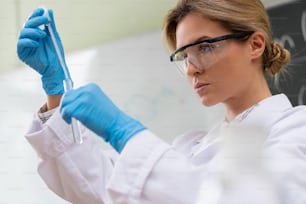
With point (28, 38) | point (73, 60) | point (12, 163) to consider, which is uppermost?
point (28, 38)

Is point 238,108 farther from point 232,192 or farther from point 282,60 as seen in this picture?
point 232,192

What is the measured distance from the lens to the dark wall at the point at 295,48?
1185 millimetres

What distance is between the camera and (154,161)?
54cm

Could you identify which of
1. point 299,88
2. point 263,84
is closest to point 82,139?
point 263,84

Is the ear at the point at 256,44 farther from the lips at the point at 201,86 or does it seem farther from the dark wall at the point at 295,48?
the dark wall at the point at 295,48

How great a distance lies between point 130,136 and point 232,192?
0.13 meters

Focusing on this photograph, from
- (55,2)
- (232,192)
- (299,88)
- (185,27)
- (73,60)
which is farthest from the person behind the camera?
(73,60)

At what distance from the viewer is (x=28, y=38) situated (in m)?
0.73

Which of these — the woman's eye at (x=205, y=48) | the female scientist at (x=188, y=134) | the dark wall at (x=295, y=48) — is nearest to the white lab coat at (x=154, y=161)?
the female scientist at (x=188, y=134)

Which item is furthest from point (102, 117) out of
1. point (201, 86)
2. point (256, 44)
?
point (256, 44)

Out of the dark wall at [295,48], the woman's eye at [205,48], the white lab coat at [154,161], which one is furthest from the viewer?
the dark wall at [295,48]

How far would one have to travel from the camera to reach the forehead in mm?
694

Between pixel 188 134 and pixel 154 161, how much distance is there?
32 centimetres

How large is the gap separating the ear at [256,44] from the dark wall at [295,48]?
447mm
